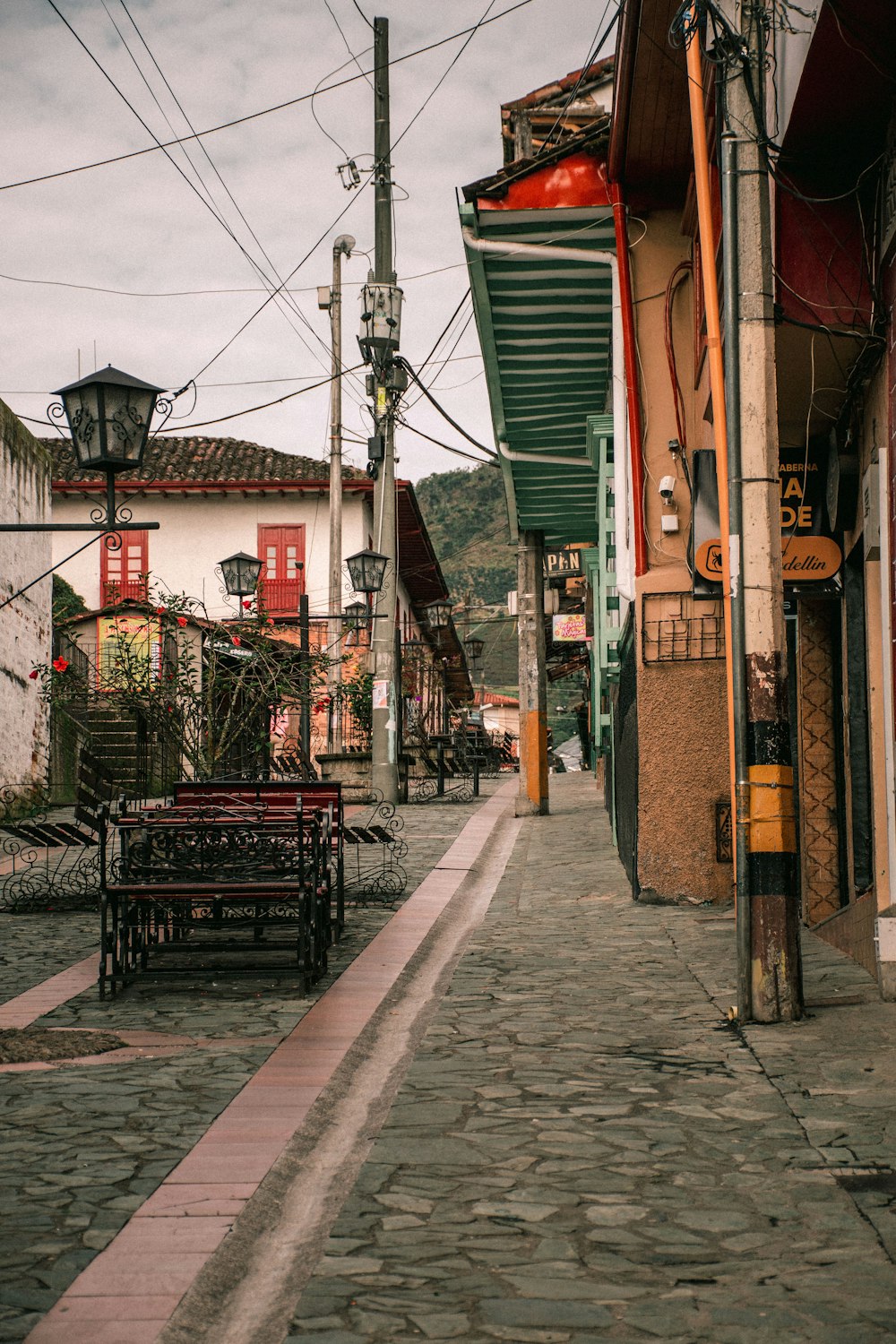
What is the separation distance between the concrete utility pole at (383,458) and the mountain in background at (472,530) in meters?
56.2

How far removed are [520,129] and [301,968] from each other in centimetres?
973

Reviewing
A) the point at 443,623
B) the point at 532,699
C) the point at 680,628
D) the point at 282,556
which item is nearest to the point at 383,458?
the point at 532,699

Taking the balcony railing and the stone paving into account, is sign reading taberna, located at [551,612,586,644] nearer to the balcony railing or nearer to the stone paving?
the balcony railing

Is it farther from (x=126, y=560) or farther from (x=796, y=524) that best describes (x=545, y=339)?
(x=126, y=560)

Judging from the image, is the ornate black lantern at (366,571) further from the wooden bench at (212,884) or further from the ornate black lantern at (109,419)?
the wooden bench at (212,884)

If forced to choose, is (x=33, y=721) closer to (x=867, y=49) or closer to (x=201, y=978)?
(x=201, y=978)

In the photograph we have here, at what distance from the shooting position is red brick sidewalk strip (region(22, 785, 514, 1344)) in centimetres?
306

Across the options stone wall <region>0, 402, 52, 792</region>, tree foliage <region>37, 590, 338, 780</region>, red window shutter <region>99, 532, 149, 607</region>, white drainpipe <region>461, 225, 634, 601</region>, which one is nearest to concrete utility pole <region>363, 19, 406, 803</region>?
tree foliage <region>37, 590, 338, 780</region>

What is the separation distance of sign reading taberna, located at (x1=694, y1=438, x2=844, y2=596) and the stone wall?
492 inches

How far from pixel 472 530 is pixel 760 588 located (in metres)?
76.3

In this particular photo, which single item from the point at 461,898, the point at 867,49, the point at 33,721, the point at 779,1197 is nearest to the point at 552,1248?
the point at 779,1197

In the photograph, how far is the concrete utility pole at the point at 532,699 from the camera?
19969 millimetres

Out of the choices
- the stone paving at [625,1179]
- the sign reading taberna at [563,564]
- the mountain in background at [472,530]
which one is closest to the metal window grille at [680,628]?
the stone paving at [625,1179]

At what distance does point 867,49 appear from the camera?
5.81 metres
